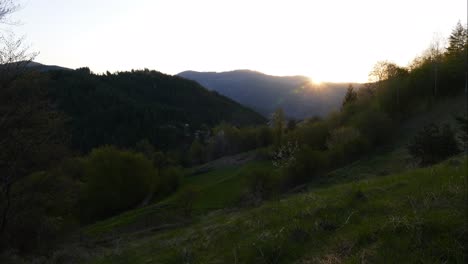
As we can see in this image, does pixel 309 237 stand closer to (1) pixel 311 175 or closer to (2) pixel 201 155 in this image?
(1) pixel 311 175

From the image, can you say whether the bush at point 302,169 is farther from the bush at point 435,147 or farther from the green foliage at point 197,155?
the green foliage at point 197,155

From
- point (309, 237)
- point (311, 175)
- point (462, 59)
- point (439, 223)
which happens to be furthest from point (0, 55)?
point (462, 59)

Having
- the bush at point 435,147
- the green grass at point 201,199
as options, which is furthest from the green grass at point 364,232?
the green grass at point 201,199

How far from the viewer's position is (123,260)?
13062mm

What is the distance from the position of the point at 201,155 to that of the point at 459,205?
11934cm

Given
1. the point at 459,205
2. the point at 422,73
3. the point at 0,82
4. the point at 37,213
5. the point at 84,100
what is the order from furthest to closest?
the point at 84,100 → the point at 422,73 → the point at 37,213 → the point at 0,82 → the point at 459,205

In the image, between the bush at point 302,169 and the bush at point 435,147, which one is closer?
the bush at point 435,147

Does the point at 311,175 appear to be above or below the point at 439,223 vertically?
A: below

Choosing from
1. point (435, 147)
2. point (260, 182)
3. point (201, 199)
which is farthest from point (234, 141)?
point (435, 147)

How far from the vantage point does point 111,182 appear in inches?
2489

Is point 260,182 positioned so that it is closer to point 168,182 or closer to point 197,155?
point 168,182

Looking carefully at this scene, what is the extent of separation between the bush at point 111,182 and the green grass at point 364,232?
53296mm

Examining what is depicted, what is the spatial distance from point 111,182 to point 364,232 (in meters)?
61.4

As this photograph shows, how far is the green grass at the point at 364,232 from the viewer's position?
5801 millimetres
